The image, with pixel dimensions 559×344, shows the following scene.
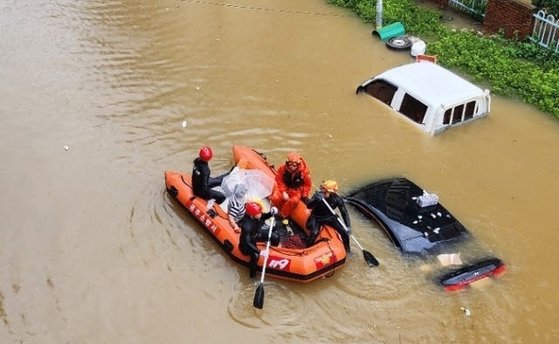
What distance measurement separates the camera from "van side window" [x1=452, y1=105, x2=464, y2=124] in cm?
1248

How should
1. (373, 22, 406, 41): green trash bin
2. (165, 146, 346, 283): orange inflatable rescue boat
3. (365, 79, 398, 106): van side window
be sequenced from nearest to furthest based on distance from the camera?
(165, 146, 346, 283): orange inflatable rescue boat < (365, 79, 398, 106): van side window < (373, 22, 406, 41): green trash bin

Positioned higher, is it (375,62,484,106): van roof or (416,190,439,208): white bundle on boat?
(375,62,484,106): van roof

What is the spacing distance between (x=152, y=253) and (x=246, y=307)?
1890 millimetres

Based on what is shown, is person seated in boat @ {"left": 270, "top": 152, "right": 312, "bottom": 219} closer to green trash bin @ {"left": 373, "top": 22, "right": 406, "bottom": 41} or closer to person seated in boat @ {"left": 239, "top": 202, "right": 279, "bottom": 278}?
person seated in boat @ {"left": 239, "top": 202, "right": 279, "bottom": 278}

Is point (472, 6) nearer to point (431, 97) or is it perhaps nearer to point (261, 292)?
point (431, 97)

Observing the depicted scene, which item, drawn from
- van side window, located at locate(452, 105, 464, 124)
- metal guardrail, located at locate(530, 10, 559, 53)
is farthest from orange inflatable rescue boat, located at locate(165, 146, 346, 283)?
metal guardrail, located at locate(530, 10, 559, 53)

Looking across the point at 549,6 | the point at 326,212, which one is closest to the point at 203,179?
the point at 326,212

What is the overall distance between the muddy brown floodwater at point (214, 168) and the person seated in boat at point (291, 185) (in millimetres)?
1158

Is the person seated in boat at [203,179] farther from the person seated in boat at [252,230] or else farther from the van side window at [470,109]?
the van side window at [470,109]

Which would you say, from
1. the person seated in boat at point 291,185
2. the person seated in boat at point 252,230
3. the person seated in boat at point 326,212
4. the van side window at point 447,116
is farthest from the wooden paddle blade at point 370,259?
the van side window at point 447,116

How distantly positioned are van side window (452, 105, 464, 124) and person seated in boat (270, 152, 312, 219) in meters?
3.94

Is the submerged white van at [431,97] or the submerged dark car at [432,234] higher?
the submerged white van at [431,97]

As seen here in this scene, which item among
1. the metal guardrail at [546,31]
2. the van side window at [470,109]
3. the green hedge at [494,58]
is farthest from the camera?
the metal guardrail at [546,31]

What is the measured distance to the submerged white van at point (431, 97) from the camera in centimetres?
1233
